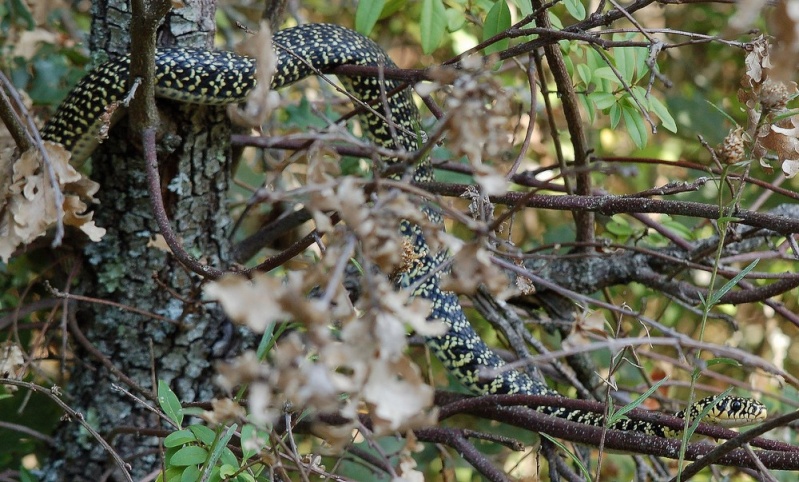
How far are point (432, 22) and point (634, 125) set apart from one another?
1.94 ft

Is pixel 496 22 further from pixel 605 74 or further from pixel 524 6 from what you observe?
pixel 605 74

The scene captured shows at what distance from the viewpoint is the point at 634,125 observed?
192 centimetres

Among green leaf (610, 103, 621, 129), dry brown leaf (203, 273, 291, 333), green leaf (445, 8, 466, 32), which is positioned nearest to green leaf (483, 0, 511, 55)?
green leaf (445, 8, 466, 32)

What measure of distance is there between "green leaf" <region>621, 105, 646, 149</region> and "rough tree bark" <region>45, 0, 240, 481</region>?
111cm

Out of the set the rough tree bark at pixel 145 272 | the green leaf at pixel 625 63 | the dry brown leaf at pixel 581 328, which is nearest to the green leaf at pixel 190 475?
the dry brown leaf at pixel 581 328

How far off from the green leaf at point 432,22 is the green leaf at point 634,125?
1.72 feet

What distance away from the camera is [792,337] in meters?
4.07

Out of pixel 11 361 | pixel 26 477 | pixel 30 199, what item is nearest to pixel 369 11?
pixel 30 199

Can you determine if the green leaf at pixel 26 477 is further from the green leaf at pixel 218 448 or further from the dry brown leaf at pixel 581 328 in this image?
the dry brown leaf at pixel 581 328

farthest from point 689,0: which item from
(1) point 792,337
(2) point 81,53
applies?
(1) point 792,337

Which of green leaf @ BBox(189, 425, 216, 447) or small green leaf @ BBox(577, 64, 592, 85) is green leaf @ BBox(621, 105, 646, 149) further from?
green leaf @ BBox(189, 425, 216, 447)

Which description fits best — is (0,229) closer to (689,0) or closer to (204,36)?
(204,36)

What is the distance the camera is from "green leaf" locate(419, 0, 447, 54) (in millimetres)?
2039

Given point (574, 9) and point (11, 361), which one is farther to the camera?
point (11, 361)
